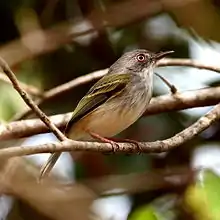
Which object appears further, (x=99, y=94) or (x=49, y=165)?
(x=99, y=94)

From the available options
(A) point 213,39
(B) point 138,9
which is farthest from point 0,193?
(A) point 213,39

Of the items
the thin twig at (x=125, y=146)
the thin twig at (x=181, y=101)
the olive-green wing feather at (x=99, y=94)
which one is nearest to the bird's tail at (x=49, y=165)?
the olive-green wing feather at (x=99, y=94)

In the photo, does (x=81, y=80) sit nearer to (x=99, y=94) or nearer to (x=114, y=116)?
(x=99, y=94)

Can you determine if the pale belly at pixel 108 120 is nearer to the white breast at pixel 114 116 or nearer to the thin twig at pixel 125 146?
the white breast at pixel 114 116

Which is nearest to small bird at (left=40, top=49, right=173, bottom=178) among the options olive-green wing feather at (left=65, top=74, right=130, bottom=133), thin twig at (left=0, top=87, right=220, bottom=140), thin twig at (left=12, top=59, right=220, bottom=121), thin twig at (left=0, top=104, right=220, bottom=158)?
olive-green wing feather at (left=65, top=74, right=130, bottom=133)

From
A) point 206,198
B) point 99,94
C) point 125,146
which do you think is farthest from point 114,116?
point 206,198

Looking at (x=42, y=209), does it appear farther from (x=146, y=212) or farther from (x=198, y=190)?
(x=198, y=190)

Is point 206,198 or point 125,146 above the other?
point 125,146

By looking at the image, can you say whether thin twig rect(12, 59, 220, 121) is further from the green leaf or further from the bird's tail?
the green leaf
